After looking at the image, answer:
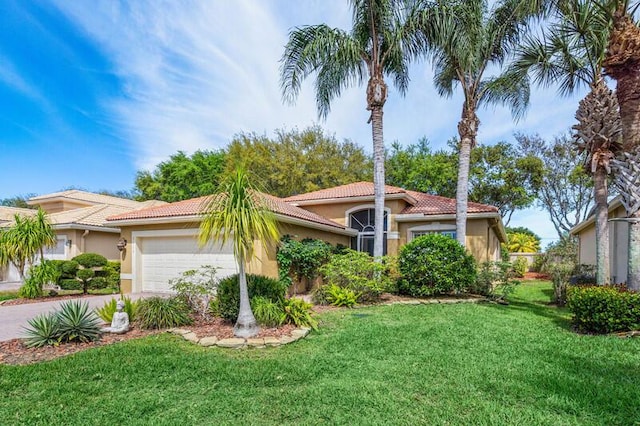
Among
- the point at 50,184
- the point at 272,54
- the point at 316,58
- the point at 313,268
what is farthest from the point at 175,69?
the point at 50,184

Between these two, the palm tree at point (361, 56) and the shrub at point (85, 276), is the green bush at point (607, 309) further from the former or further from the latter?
the shrub at point (85, 276)

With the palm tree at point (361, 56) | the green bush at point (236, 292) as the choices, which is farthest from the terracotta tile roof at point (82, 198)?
the green bush at point (236, 292)

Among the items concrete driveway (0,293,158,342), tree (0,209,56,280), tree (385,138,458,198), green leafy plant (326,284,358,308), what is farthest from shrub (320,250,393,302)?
tree (385,138,458,198)

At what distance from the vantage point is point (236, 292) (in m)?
8.11

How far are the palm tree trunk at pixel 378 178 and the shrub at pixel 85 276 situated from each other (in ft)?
42.0

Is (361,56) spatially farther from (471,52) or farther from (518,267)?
(518,267)

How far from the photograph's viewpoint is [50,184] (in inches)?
1492

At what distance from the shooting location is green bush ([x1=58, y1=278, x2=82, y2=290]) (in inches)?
613

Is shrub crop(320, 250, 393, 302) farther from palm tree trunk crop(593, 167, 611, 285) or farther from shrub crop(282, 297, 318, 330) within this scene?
palm tree trunk crop(593, 167, 611, 285)

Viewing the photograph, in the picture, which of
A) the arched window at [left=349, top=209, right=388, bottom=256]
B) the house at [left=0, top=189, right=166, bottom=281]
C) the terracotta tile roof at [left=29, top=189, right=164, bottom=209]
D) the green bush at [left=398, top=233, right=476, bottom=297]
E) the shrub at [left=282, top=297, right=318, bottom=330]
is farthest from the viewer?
the terracotta tile roof at [left=29, top=189, right=164, bottom=209]

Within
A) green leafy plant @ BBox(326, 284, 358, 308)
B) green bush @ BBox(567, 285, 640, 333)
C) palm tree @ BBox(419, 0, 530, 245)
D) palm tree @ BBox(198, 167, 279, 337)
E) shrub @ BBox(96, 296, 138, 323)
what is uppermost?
palm tree @ BBox(419, 0, 530, 245)

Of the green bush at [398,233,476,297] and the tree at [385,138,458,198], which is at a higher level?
the tree at [385,138,458,198]

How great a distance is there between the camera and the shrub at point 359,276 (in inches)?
466

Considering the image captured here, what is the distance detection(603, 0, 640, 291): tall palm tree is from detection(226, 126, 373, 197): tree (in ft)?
→ 68.9
